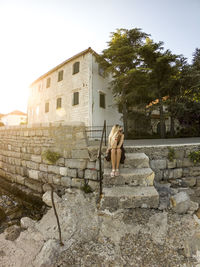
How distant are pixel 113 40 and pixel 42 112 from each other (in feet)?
34.9

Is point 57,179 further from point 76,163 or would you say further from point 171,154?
point 171,154

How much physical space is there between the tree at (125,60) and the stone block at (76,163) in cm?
786

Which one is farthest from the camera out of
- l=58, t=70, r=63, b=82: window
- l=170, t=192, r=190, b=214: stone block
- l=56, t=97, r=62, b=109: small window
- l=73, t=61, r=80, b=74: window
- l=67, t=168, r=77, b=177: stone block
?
l=58, t=70, r=63, b=82: window

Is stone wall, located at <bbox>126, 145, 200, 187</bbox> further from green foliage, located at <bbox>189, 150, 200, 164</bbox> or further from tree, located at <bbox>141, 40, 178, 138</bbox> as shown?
tree, located at <bbox>141, 40, 178, 138</bbox>

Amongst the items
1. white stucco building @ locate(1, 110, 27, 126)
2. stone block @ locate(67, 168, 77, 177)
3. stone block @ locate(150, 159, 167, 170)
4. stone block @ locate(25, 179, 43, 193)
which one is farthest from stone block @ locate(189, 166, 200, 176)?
white stucco building @ locate(1, 110, 27, 126)

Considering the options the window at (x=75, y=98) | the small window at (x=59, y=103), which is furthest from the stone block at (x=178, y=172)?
the small window at (x=59, y=103)

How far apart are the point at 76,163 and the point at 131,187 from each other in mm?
2067

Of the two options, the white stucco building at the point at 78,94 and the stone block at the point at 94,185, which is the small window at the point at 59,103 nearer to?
the white stucco building at the point at 78,94

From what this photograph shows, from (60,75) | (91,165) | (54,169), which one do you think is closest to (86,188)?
(91,165)

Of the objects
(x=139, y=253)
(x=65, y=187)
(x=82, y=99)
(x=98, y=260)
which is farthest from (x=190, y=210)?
(x=82, y=99)

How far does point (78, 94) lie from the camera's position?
10.6 meters

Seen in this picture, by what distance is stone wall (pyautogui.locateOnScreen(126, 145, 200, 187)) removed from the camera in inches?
147

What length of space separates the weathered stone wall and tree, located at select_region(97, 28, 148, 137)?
7.43m

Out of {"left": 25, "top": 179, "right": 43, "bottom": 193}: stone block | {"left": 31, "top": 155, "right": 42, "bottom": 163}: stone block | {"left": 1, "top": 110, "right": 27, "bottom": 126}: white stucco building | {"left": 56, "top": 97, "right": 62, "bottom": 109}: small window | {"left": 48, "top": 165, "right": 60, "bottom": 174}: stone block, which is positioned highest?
{"left": 1, "top": 110, "right": 27, "bottom": 126}: white stucco building
